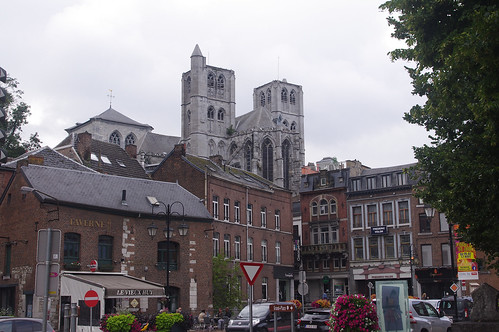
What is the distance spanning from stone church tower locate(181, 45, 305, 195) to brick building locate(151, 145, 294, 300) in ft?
Result: 163

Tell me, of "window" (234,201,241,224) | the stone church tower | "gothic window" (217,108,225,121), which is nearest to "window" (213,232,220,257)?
"window" (234,201,241,224)

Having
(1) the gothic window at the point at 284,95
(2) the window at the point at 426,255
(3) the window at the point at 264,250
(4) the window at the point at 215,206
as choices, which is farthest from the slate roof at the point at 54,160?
(1) the gothic window at the point at 284,95

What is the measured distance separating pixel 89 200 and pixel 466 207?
21.8 m

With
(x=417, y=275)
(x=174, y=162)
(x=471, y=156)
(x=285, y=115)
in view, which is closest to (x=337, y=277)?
(x=417, y=275)

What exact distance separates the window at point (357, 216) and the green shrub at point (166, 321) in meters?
36.3

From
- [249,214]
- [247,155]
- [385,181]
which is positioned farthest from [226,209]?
[247,155]

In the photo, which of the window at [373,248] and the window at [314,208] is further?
the window at [314,208]

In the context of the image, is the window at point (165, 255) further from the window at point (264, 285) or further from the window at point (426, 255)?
the window at point (426, 255)

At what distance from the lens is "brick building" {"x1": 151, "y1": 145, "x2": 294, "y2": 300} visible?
44406 mm

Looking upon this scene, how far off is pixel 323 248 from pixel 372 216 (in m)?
5.31

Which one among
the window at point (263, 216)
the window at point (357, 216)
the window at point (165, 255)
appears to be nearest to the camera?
the window at point (165, 255)

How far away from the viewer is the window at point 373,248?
55094 millimetres

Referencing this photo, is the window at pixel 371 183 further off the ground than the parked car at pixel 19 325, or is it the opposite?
the window at pixel 371 183

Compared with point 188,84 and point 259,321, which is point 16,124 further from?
point 188,84
